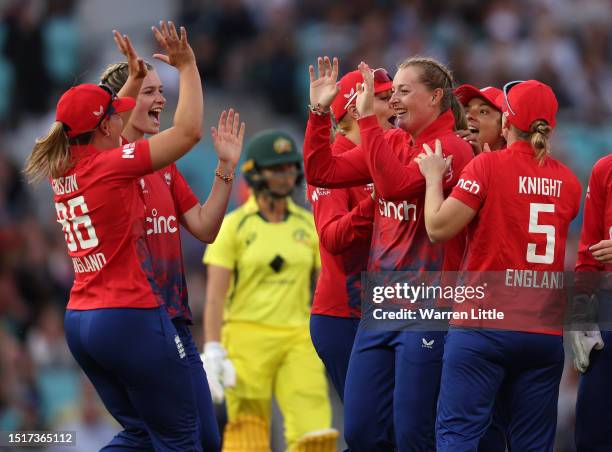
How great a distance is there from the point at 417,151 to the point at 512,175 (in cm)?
61

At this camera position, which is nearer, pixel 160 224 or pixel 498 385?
pixel 498 385

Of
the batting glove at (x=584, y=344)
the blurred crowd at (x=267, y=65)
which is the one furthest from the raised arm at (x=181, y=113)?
the blurred crowd at (x=267, y=65)

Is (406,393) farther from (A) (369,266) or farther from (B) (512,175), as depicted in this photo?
(B) (512,175)

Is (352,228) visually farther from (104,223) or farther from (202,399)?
(104,223)

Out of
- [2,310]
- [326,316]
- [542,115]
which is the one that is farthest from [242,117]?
[542,115]

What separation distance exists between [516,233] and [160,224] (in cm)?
178

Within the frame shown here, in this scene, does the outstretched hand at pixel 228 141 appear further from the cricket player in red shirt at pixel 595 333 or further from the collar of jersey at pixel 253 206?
the collar of jersey at pixel 253 206

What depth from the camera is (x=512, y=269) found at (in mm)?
5723

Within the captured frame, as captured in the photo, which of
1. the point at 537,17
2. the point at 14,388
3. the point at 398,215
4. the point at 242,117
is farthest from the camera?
the point at 537,17

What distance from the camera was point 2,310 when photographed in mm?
11539

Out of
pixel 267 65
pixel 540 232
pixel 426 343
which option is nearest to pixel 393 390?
pixel 426 343

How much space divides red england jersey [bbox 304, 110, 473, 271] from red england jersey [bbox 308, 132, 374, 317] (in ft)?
1.04

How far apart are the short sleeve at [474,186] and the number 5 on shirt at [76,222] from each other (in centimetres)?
164

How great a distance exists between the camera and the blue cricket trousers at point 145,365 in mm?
5793
